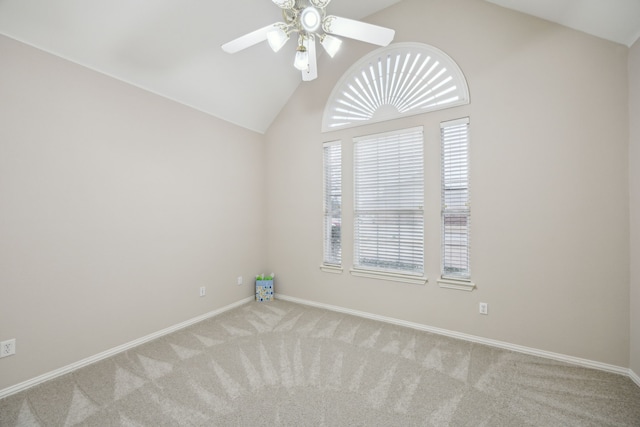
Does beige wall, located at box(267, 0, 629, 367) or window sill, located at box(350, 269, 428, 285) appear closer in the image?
beige wall, located at box(267, 0, 629, 367)

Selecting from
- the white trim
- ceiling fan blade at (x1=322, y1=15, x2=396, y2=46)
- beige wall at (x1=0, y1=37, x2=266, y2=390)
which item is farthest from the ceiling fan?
the white trim

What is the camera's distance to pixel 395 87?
10.2ft

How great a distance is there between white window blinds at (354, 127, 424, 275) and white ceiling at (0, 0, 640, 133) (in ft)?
4.84

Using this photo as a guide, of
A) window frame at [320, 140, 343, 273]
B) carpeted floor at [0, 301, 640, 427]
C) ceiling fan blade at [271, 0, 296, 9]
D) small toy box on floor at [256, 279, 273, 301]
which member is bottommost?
carpeted floor at [0, 301, 640, 427]

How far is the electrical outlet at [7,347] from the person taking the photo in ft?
6.28

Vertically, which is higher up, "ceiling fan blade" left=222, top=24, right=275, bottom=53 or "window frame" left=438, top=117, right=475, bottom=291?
"ceiling fan blade" left=222, top=24, right=275, bottom=53

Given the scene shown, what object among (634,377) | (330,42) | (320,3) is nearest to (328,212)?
(330,42)

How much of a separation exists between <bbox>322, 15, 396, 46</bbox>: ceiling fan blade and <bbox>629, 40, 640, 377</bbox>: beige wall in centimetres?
200

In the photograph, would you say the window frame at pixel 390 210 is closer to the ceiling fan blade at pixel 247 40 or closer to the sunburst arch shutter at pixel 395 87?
the sunburst arch shutter at pixel 395 87

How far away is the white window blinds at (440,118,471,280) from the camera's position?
276 centimetres

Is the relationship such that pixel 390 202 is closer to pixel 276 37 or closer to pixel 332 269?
pixel 332 269

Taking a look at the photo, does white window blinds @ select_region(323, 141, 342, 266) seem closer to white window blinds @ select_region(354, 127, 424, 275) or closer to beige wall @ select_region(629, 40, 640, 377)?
white window blinds @ select_region(354, 127, 424, 275)

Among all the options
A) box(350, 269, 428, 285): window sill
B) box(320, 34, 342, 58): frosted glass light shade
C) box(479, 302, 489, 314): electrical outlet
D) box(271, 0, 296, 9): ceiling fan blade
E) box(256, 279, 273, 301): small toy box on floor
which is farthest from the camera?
box(256, 279, 273, 301): small toy box on floor

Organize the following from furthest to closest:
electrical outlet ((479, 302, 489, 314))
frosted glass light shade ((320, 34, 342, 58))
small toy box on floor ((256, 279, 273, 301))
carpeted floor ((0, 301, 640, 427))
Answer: small toy box on floor ((256, 279, 273, 301))
electrical outlet ((479, 302, 489, 314))
frosted glass light shade ((320, 34, 342, 58))
carpeted floor ((0, 301, 640, 427))
